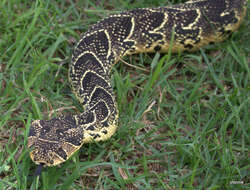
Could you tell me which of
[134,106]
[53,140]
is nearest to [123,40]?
[134,106]

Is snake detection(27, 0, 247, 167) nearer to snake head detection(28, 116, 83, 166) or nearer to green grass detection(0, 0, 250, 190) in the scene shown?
snake head detection(28, 116, 83, 166)

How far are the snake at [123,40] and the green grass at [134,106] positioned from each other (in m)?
0.18

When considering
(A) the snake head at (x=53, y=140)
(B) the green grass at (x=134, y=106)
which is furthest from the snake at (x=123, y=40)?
(B) the green grass at (x=134, y=106)

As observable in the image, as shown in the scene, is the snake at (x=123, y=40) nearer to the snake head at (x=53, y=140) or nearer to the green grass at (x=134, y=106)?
the snake head at (x=53, y=140)

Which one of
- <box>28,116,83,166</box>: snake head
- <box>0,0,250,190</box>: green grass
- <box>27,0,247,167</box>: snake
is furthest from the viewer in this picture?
<box>27,0,247,167</box>: snake

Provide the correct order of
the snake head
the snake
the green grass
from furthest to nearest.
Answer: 1. the snake
2. the green grass
3. the snake head

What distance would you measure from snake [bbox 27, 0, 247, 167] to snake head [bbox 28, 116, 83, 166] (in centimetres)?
4

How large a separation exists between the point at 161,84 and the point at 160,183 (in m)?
1.70

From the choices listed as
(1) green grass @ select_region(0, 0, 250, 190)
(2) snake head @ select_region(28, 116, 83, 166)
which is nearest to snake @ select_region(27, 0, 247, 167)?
(2) snake head @ select_region(28, 116, 83, 166)

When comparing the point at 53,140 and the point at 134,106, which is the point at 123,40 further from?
the point at 53,140

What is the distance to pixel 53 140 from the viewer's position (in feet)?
14.2

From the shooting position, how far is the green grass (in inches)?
178

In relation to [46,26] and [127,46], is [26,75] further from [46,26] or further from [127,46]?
[127,46]

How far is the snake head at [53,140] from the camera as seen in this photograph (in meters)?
4.16
